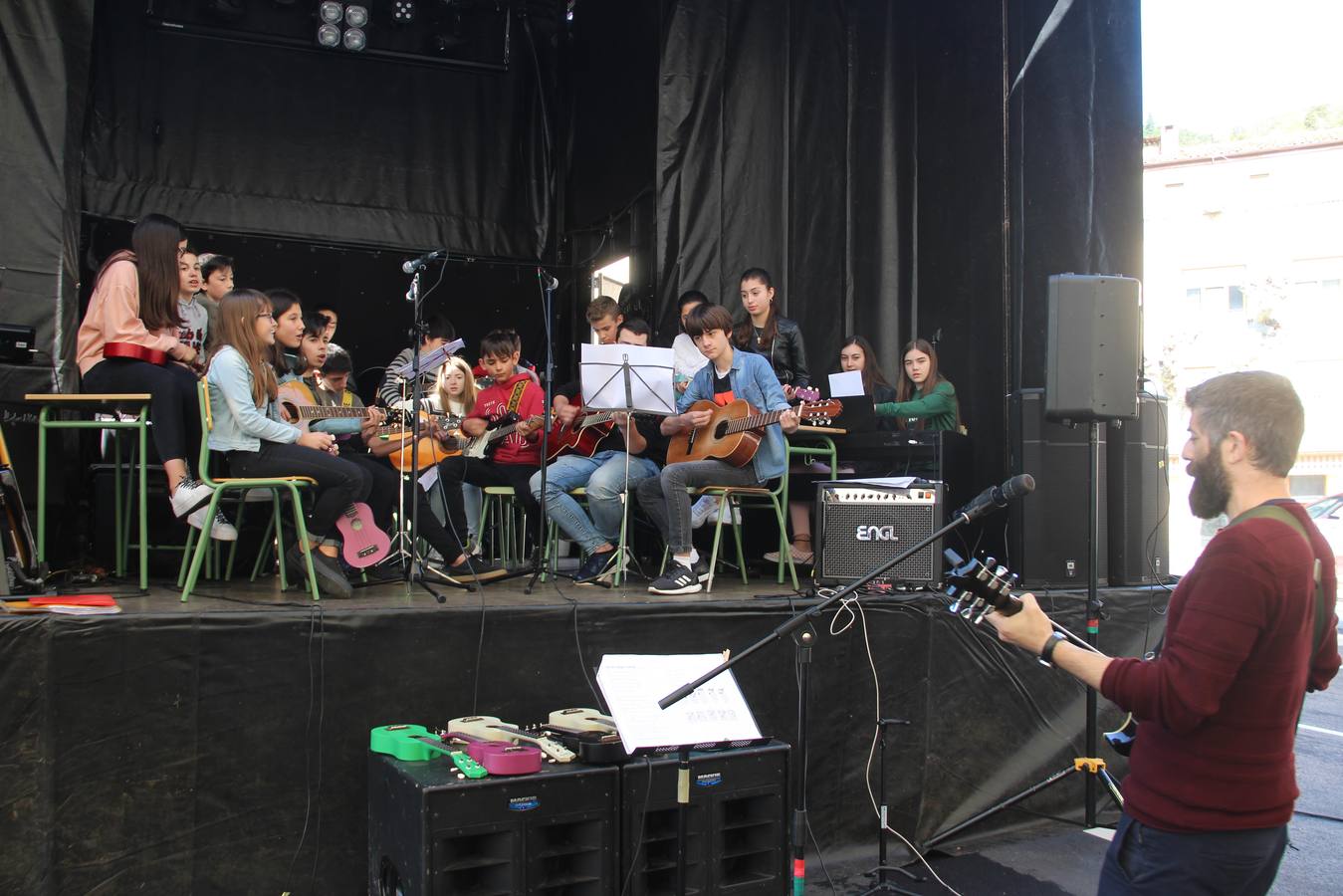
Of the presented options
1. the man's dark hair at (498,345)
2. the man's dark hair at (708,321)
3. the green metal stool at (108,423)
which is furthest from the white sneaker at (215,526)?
the man's dark hair at (708,321)

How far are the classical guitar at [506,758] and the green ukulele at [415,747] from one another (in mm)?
30

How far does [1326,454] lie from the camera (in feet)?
72.7

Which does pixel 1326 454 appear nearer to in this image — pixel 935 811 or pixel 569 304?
pixel 569 304

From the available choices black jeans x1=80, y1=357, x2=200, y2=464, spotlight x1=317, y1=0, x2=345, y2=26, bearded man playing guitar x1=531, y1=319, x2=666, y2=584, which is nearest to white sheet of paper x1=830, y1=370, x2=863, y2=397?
bearded man playing guitar x1=531, y1=319, x2=666, y2=584

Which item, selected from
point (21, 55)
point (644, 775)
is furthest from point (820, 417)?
point (21, 55)

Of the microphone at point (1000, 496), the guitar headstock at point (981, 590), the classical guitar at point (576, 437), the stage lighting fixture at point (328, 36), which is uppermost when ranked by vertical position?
the stage lighting fixture at point (328, 36)

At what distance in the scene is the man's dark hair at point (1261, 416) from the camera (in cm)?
221

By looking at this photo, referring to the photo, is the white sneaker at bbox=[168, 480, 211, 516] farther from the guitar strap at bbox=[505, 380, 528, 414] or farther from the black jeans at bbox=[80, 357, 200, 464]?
the guitar strap at bbox=[505, 380, 528, 414]

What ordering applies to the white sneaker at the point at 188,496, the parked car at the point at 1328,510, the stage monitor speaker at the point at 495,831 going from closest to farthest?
the stage monitor speaker at the point at 495,831
the white sneaker at the point at 188,496
the parked car at the point at 1328,510

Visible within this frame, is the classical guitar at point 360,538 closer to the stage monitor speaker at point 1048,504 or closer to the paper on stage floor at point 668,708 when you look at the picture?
the paper on stage floor at point 668,708

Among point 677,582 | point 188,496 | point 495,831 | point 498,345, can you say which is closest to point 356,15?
point 498,345

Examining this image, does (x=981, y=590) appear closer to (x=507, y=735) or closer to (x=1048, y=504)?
(x=507, y=735)

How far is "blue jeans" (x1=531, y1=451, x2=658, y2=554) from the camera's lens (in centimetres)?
564

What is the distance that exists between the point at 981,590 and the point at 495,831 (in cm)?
169
